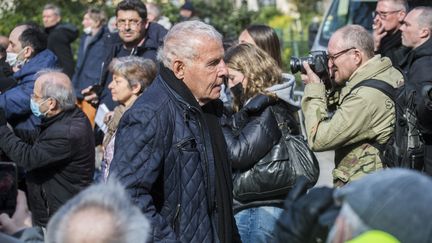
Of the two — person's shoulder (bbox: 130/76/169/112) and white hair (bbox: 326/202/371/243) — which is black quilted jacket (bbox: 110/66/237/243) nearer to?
person's shoulder (bbox: 130/76/169/112)

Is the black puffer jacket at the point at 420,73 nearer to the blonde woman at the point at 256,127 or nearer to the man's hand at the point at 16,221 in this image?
the blonde woman at the point at 256,127

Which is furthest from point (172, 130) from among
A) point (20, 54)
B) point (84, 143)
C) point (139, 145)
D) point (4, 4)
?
point (4, 4)

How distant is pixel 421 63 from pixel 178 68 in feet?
7.05

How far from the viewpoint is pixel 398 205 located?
7.00 feet

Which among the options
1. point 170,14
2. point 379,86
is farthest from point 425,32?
point 170,14

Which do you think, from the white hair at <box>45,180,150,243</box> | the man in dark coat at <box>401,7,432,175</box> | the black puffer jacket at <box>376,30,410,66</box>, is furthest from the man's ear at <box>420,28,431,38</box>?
the white hair at <box>45,180,150,243</box>

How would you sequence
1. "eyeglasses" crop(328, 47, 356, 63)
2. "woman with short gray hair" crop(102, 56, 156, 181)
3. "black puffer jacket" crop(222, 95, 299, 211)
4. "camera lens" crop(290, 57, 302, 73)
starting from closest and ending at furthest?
1. "black puffer jacket" crop(222, 95, 299, 211)
2. "eyeglasses" crop(328, 47, 356, 63)
3. "camera lens" crop(290, 57, 302, 73)
4. "woman with short gray hair" crop(102, 56, 156, 181)

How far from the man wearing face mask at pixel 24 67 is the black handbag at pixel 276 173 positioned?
2626mm

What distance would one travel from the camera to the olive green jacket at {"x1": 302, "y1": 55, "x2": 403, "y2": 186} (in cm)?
518

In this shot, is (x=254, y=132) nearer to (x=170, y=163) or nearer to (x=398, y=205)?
(x=170, y=163)

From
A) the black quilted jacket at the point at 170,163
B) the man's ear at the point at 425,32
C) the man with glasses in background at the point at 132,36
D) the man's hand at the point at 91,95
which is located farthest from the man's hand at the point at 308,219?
the man's hand at the point at 91,95

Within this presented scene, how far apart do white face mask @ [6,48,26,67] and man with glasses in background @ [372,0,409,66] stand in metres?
3.11

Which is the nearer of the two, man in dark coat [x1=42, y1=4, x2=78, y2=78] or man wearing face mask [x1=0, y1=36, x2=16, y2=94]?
man wearing face mask [x1=0, y1=36, x2=16, y2=94]

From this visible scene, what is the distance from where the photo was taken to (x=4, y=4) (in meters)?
13.9
